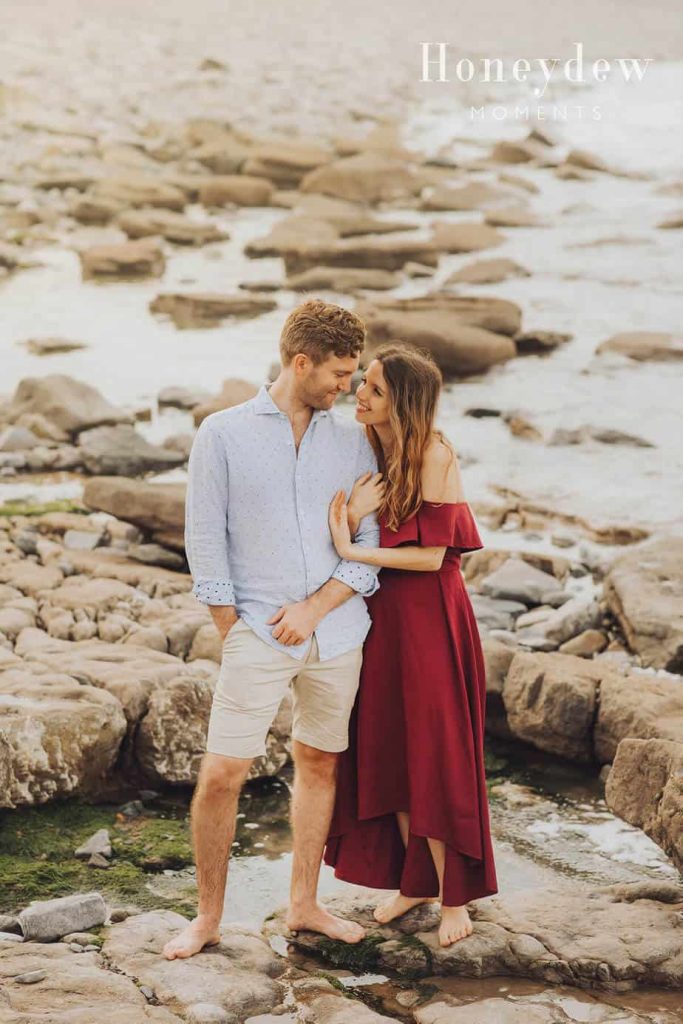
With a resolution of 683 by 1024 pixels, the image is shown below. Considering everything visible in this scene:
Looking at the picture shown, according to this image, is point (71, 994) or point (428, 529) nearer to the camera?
point (71, 994)

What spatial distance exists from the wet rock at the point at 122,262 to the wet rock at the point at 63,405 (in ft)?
16.8

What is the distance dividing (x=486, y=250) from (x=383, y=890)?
1416 cm

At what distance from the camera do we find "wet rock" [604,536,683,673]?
23.5 feet

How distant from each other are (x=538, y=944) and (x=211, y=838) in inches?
41.3

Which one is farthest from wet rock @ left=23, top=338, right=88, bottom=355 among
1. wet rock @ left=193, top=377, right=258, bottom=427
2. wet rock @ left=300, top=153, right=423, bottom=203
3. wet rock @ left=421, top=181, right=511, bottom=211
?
wet rock @ left=421, top=181, right=511, bottom=211

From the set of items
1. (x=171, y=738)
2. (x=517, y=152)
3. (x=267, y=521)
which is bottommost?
(x=171, y=738)

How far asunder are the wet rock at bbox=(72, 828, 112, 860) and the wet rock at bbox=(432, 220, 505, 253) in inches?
522

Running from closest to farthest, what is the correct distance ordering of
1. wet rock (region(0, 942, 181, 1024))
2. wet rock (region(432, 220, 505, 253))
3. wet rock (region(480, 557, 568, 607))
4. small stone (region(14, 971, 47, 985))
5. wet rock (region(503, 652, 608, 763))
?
1. wet rock (region(0, 942, 181, 1024))
2. small stone (region(14, 971, 47, 985))
3. wet rock (region(503, 652, 608, 763))
4. wet rock (region(480, 557, 568, 607))
5. wet rock (region(432, 220, 505, 253))

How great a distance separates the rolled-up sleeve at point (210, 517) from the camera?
418 cm

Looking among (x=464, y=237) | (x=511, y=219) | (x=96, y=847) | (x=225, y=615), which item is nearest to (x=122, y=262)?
(x=464, y=237)

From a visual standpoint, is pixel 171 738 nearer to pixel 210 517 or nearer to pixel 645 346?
pixel 210 517

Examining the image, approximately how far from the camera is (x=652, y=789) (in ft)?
16.3

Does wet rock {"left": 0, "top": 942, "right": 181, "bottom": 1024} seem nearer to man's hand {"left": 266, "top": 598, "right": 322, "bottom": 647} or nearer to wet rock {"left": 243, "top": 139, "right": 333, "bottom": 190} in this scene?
man's hand {"left": 266, "top": 598, "right": 322, "bottom": 647}

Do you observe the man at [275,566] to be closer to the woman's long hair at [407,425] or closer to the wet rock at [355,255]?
the woman's long hair at [407,425]
